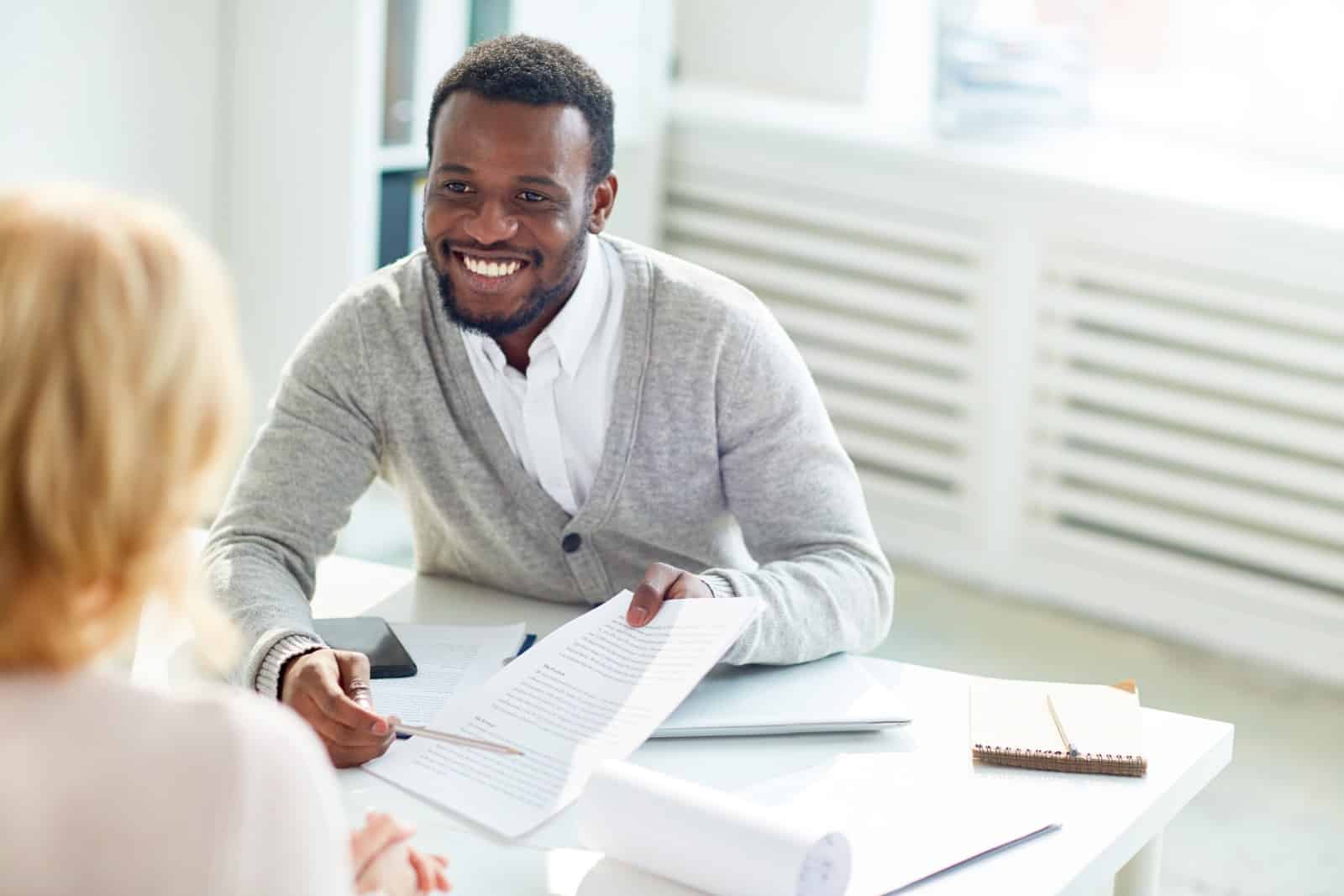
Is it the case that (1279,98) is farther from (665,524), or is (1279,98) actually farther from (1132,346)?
(665,524)

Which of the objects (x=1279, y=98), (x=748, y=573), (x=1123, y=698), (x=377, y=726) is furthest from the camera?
(x=1279, y=98)

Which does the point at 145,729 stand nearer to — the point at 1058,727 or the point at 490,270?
the point at 1058,727

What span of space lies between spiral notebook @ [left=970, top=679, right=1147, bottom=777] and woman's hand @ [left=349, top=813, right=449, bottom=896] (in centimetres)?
45

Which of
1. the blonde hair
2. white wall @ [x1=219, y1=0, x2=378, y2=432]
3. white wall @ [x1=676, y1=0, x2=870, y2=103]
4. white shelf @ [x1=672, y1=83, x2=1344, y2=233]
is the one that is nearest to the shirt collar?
the blonde hair

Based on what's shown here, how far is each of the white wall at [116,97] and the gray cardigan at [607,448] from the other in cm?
134

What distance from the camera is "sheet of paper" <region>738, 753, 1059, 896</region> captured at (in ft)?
3.75

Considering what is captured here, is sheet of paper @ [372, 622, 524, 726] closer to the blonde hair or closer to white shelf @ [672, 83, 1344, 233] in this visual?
the blonde hair

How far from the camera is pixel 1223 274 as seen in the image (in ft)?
9.63

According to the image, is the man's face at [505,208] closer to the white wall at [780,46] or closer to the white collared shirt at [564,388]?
the white collared shirt at [564,388]

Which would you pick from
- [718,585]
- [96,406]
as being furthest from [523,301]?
[96,406]

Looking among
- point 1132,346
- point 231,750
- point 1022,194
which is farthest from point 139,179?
point 231,750

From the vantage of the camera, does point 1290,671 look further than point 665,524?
Yes

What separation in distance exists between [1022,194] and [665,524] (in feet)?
5.32

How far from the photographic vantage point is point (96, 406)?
752 mm
